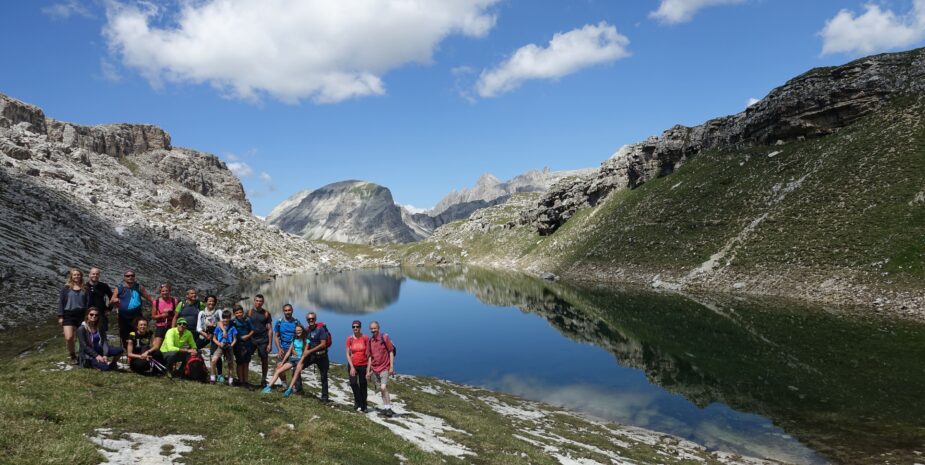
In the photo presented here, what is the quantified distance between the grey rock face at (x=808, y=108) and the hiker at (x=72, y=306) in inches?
5193

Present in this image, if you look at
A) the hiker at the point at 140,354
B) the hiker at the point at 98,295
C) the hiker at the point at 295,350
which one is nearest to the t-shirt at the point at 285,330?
the hiker at the point at 295,350

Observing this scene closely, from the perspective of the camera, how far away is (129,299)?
22.4 metres

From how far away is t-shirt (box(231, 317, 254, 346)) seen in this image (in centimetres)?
2284

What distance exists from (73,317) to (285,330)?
8877 mm

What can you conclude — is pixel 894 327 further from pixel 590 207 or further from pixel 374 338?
pixel 590 207

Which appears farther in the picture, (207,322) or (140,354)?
(207,322)

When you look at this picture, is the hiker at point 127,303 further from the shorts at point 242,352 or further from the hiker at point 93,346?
the shorts at point 242,352

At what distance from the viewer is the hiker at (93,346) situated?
1988cm

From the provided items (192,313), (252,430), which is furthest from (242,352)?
(252,430)

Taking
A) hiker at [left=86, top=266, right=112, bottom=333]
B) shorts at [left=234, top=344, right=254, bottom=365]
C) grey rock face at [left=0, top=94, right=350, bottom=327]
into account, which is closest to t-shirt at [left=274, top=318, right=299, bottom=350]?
shorts at [left=234, top=344, right=254, bottom=365]

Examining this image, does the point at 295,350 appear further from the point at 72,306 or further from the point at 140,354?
the point at 72,306

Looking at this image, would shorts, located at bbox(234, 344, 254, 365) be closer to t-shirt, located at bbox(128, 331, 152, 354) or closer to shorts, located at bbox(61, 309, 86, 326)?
t-shirt, located at bbox(128, 331, 152, 354)

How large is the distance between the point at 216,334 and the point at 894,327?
209 feet

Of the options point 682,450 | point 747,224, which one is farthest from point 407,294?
point 682,450
